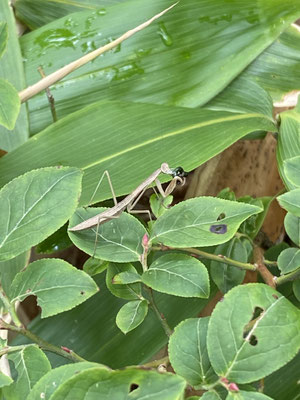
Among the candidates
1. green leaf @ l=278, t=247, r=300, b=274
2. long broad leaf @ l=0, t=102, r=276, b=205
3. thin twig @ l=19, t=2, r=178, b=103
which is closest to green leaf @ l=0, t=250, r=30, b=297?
long broad leaf @ l=0, t=102, r=276, b=205

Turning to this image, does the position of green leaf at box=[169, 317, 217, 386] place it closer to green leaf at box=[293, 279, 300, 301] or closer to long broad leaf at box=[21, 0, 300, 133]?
green leaf at box=[293, 279, 300, 301]

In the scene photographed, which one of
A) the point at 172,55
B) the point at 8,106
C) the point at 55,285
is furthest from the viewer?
the point at 172,55

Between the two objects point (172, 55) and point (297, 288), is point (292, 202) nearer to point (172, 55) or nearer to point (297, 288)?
point (297, 288)

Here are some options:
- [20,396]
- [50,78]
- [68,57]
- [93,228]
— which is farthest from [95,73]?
[20,396]

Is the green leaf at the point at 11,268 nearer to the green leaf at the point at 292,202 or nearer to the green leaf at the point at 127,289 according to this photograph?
the green leaf at the point at 127,289

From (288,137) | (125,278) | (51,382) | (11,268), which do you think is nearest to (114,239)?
(125,278)

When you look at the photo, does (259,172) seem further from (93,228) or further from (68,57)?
(93,228)
